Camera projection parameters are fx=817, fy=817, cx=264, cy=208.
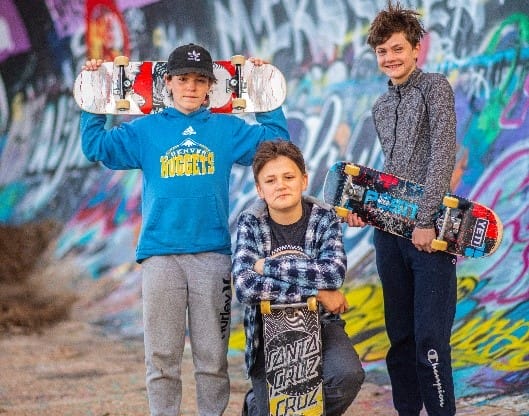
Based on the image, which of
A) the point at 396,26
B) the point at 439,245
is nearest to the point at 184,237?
the point at 439,245

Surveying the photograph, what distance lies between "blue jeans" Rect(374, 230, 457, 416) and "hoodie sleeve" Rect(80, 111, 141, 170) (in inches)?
44.5

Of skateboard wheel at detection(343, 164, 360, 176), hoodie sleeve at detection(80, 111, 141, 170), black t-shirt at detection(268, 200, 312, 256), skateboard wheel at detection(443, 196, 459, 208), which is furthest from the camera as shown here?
skateboard wheel at detection(343, 164, 360, 176)

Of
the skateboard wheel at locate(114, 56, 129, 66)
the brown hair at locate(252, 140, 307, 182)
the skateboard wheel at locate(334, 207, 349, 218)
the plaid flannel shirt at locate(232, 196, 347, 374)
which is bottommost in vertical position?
the plaid flannel shirt at locate(232, 196, 347, 374)

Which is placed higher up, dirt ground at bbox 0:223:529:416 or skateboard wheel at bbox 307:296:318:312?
skateboard wheel at bbox 307:296:318:312

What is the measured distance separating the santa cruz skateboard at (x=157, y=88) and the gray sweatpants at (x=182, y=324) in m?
0.73

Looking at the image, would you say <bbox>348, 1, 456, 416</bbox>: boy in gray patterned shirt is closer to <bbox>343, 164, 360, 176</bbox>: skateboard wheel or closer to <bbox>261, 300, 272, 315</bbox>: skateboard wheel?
<bbox>343, 164, 360, 176</bbox>: skateboard wheel

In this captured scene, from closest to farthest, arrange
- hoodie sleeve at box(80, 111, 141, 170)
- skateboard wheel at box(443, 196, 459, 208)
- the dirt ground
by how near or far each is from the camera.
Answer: skateboard wheel at box(443, 196, 459, 208), hoodie sleeve at box(80, 111, 141, 170), the dirt ground

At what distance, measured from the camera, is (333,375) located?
3125 millimetres

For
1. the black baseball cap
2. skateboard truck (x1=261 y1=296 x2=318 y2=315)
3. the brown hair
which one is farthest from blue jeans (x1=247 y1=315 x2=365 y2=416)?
the black baseball cap

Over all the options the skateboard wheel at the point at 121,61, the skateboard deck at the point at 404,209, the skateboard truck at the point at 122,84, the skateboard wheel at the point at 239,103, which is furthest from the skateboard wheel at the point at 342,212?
the skateboard wheel at the point at 121,61

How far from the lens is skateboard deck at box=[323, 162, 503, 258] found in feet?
11.1

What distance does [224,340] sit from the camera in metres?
3.49

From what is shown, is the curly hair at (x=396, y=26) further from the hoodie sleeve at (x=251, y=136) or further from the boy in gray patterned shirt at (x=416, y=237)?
the hoodie sleeve at (x=251, y=136)

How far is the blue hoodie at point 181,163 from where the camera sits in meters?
3.44
